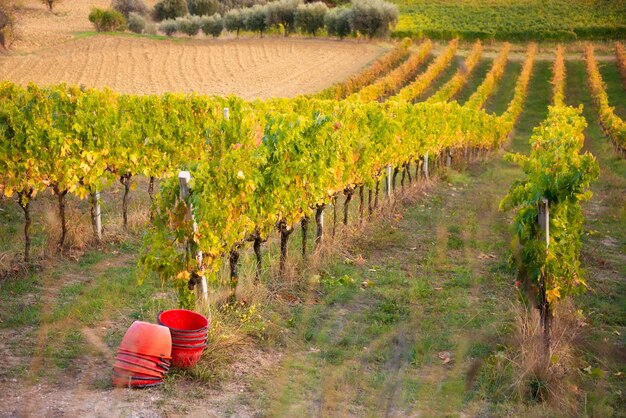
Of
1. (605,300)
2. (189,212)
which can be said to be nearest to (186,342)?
(189,212)

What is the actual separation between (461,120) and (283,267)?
12.5 meters

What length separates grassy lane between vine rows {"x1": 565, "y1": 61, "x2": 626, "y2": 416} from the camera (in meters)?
6.72

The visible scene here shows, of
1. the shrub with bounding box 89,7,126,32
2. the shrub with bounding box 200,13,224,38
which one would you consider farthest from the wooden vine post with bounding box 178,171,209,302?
the shrub with bounding box 89,7,126,32

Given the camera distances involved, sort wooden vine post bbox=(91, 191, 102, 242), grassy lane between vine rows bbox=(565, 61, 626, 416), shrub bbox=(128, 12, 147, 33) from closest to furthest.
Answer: grassy lane between vine rows bbox=(565, 61, 626, 416), wooden vine post bbox=(91, 191, 102, 242), shrub bbox=(128, 12, 147, 33)

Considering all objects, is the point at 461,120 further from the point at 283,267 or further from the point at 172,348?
the point at 172,348

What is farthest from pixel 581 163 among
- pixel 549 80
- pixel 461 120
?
pixel 549 80

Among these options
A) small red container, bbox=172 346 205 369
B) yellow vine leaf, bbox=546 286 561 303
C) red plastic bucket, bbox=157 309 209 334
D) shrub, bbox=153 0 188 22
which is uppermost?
shrub, bbox=153 0 188 22

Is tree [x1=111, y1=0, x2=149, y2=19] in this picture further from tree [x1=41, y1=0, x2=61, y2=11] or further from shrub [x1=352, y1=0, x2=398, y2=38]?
shrub [x1=352, y1=0, x2=398, y2=38]

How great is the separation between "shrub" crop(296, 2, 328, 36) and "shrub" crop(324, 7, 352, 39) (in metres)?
0.70

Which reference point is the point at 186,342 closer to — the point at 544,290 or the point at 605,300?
the point at 544,290

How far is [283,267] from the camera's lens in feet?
30.4

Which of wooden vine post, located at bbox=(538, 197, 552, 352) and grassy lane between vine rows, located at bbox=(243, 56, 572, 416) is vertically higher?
wooden vine post, located at bbox=(538, 197, 552, 352)

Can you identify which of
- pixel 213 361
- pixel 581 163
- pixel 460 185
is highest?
pixel 581 163

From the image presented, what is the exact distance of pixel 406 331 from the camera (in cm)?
801
